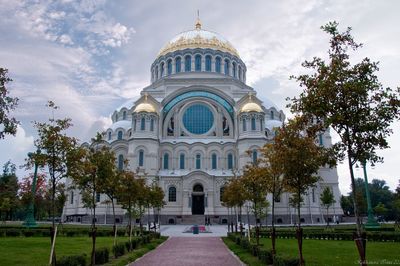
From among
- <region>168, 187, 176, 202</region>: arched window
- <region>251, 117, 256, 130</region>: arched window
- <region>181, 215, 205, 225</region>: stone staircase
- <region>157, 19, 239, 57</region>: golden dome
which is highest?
<region>157, 19, 239, 57</region>: golden dome

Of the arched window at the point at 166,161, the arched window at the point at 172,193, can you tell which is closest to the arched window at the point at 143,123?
Answer: the arched window at the point at 166,161

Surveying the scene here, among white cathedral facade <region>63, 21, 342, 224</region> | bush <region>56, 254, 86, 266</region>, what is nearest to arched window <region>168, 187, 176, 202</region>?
white cathedral facade <region>63, 21, 342, 224</region>

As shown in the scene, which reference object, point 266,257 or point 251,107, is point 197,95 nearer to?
point 251,107

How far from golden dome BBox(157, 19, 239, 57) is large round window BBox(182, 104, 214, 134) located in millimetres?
13427

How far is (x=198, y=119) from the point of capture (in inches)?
2297

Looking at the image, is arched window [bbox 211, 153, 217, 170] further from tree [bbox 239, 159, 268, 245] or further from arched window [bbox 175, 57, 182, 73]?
tree [bbox 239, 159, 268, 245]

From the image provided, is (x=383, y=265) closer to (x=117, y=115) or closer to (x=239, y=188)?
(x=239, y=188)

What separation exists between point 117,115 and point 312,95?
2324 inches

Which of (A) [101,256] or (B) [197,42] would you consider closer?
(A) [101,256]

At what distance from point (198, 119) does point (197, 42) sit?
54.0 ft

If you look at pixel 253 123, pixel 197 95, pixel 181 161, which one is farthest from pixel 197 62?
pixel 181 161

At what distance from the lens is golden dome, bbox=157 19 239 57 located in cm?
A: 6612

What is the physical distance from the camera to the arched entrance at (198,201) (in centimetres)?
5269

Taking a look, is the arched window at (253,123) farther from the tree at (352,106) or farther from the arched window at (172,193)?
the tree at (352,106)
